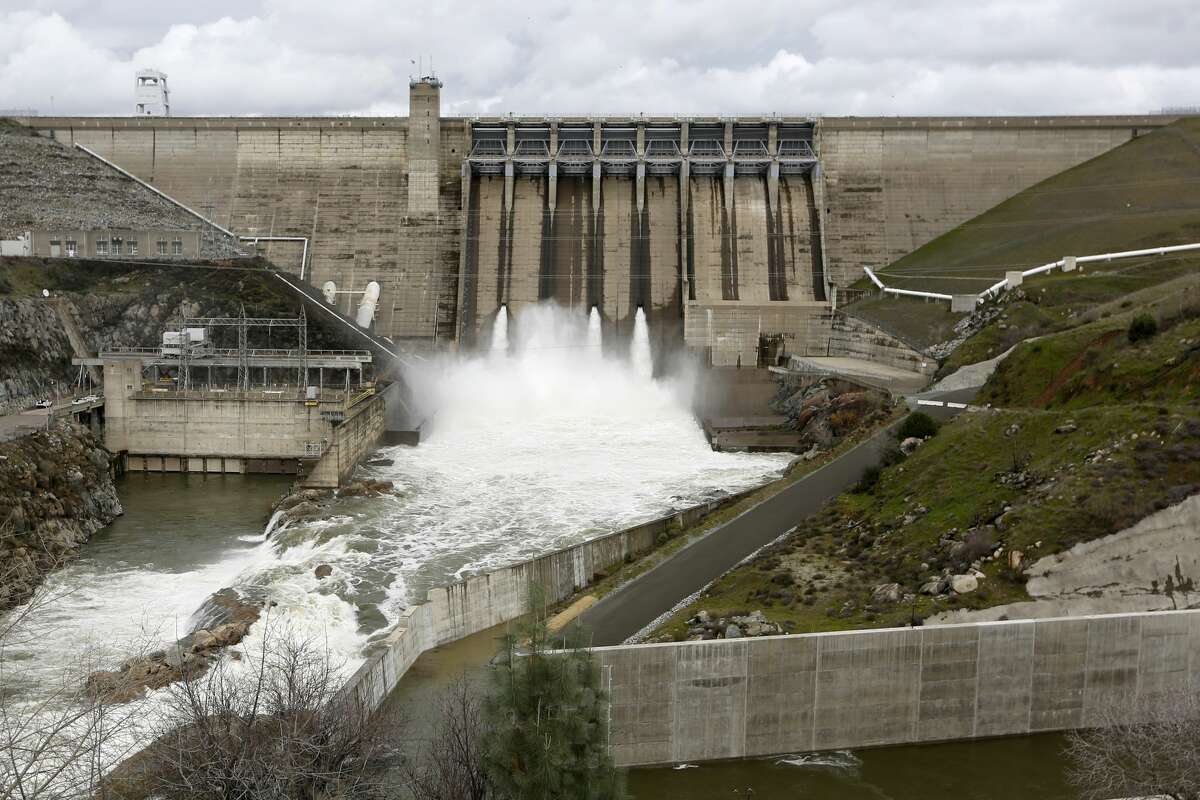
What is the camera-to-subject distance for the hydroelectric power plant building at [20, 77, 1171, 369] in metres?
55.8

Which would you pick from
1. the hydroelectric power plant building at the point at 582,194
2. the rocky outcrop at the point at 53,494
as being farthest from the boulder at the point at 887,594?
the hydroelectric power plant building at the point at 582,194

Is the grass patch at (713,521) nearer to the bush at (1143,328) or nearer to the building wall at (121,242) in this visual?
the bush at (1143,328)

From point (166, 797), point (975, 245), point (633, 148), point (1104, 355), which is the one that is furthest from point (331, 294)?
point (166, 797)

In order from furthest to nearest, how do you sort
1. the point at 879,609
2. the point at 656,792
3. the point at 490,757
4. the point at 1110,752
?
the point at 879,609 → the point at 656,792 → the point at 1110,752 → the point at 490,757

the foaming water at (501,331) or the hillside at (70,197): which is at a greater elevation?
the hillside at (70,197)

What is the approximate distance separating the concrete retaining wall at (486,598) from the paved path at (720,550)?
1995mm

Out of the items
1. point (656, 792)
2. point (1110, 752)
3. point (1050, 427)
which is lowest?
point (656, 792)

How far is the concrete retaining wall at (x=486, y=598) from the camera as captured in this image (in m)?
21.5

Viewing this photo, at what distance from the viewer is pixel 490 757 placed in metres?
13.8

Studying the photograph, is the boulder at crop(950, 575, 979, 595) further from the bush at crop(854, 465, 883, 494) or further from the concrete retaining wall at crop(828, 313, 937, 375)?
the concrete retaining wall at crop(828, 313, 937, 375)

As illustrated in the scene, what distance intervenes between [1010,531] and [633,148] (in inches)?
1585

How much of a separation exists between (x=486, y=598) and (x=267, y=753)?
11.5 meters

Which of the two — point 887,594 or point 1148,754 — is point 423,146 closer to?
point 887,594

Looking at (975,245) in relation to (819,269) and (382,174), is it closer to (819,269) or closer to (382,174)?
(819,269)
